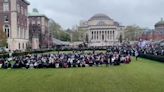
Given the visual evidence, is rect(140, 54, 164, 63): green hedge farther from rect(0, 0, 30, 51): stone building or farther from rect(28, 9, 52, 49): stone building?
rect(28, 9, 52, 49): stone building

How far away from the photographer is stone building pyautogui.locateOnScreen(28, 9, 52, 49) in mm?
124144

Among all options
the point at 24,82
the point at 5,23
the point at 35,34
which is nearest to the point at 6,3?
the point at 5,23

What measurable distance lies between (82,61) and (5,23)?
190 feet

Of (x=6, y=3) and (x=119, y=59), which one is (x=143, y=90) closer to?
(x=119, y=59)

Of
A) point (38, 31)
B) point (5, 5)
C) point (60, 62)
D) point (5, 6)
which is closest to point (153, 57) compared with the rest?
point (60, 62)

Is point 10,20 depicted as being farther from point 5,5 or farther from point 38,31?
point 38,31

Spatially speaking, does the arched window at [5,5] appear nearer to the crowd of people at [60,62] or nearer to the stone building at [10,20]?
the stone building at [10,20]

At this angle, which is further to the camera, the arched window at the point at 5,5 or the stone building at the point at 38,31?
the stone building at the point at 38,31

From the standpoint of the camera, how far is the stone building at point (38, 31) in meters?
124

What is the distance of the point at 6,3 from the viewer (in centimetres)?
9388

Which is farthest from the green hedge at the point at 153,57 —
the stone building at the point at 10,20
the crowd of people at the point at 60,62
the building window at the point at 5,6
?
the building window at the point at 5,6

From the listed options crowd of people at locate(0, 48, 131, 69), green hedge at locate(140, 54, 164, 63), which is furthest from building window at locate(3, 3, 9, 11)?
crowd of people at locate(0, 48, 131, 69)

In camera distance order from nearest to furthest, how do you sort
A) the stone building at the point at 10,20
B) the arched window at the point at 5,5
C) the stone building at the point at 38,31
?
the stone building at the point at 10,20, the arched window at the point at 5,5, the stone building at the point at 38,31

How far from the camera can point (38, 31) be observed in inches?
5074
